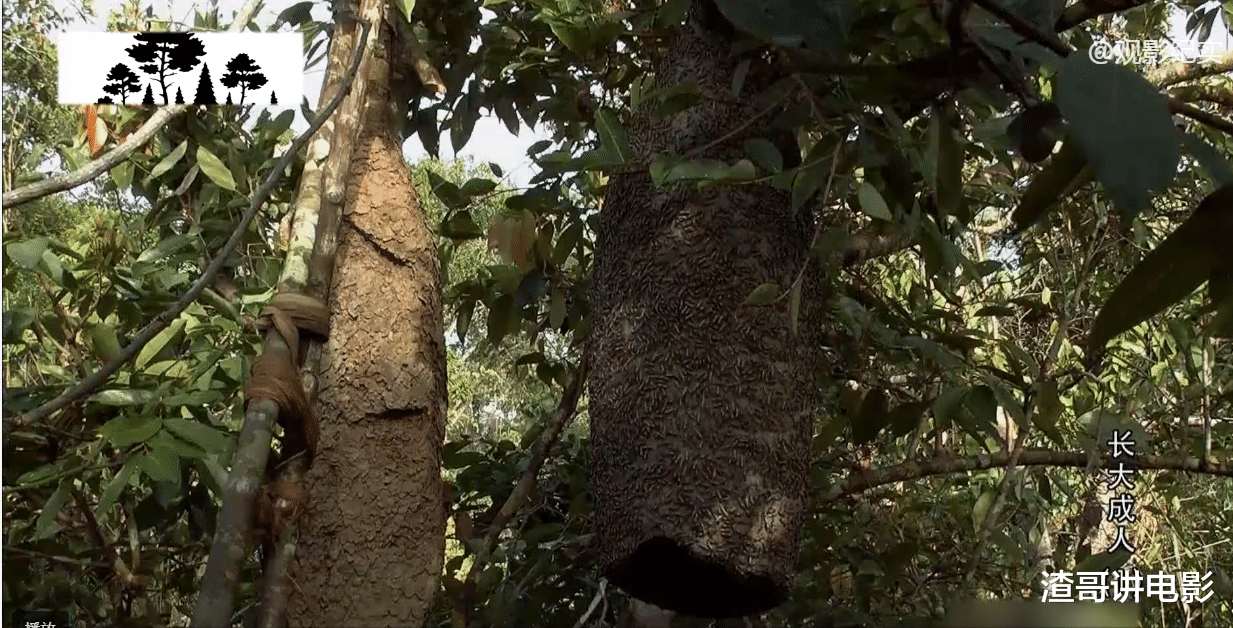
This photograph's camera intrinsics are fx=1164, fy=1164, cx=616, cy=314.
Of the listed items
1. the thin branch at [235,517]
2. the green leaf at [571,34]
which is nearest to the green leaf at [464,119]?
the green leaf at [571,34]

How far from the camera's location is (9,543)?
143 centimetres

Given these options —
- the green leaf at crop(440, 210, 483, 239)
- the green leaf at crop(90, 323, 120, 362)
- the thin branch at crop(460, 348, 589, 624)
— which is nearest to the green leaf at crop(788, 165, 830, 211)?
the thin branch at crop(460, 348, 589, 624)

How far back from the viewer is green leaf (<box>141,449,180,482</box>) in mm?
1110

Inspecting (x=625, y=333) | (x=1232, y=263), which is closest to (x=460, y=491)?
(x=625, y=333)

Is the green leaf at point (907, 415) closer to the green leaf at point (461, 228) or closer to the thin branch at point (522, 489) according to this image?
the thin branch at point (522, 489)

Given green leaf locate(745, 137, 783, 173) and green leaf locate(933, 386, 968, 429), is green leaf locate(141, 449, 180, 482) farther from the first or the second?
green leaf locate(933, 386, 968, 429)

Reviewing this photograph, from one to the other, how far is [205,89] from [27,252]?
32cm

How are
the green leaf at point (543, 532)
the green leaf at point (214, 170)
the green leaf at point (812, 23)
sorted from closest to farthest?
the green leaf at point (812, 23) < the green leaf at point (214, 170) < the green leaf at point (543, 532)

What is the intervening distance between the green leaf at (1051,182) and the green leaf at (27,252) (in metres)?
1.03

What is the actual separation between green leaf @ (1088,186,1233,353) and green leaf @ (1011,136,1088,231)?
66 mm

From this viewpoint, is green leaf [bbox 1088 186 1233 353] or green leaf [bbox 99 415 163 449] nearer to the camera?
green leaf [bbox 1088 186 1233 353]

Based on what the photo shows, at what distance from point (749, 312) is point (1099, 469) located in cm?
86

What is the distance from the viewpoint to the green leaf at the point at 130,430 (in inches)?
44.6

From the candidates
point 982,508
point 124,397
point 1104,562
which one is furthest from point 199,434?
point 982,508
